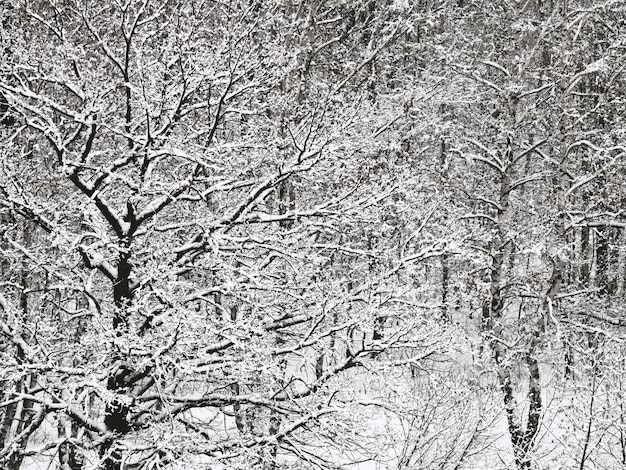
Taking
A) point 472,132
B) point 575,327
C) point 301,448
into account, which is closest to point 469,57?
point 472,132

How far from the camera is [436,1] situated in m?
15.2

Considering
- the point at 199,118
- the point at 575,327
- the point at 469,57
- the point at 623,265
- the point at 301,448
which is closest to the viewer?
the point at 301,448

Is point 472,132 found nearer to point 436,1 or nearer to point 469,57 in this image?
point 469,57

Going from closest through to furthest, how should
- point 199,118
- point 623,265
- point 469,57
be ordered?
point 199,118 < point 469,57 < point 623,265

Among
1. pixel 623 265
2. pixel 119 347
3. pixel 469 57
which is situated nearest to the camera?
pixel 119 347

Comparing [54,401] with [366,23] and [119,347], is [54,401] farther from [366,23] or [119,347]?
[366,23]

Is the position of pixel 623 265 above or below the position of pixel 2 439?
above

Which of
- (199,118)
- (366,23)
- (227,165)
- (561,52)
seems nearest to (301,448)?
(227,165)

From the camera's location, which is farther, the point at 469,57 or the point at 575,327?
the point at 469,57

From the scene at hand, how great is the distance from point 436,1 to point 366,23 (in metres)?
2.92

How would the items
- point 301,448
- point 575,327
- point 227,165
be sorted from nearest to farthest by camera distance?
point 301,448, point 227,165, point 575,327

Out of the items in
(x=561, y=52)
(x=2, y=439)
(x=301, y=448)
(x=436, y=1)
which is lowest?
(x=2, y=439)

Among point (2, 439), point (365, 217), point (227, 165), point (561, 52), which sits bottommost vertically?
point (2, 439)

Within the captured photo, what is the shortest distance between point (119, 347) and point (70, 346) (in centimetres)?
114
